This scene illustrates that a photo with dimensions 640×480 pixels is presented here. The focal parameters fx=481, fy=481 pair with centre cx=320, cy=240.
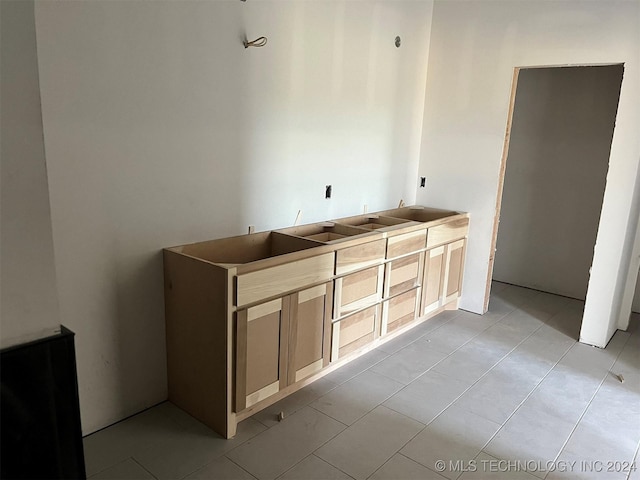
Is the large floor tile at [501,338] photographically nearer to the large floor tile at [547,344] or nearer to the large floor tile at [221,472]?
the large floor tile at [547,344]

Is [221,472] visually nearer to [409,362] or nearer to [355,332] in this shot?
[355,332]

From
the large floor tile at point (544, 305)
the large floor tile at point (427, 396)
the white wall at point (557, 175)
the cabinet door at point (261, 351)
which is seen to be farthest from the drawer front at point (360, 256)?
the white wall at point (557, 175)

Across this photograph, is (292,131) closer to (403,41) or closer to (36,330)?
(403,41)

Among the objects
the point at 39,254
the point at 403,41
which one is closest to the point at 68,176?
the point at 39,254

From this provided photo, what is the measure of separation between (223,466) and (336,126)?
243 centimetres

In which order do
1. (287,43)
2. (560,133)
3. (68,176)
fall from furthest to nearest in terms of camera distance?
(560,133), (287,43), (68,176)

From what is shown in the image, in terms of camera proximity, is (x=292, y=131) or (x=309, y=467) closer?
(x=309, y=467)

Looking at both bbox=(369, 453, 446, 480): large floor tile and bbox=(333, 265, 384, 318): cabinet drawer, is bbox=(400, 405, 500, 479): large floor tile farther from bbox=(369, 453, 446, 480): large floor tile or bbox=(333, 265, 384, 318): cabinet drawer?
bbox=(333, 265, 384, 318): cabinet drawer

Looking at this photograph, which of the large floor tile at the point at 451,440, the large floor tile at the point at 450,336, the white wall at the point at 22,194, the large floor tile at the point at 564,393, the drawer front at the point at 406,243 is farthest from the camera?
the large floor tile at the point at 450,336

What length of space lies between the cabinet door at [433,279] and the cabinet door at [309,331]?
1.21 m

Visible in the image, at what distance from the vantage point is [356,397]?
2.91 meters

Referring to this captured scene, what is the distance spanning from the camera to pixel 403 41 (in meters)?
4.10

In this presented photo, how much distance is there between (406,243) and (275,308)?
1.37m

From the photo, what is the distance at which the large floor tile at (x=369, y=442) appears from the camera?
2.31 metres
